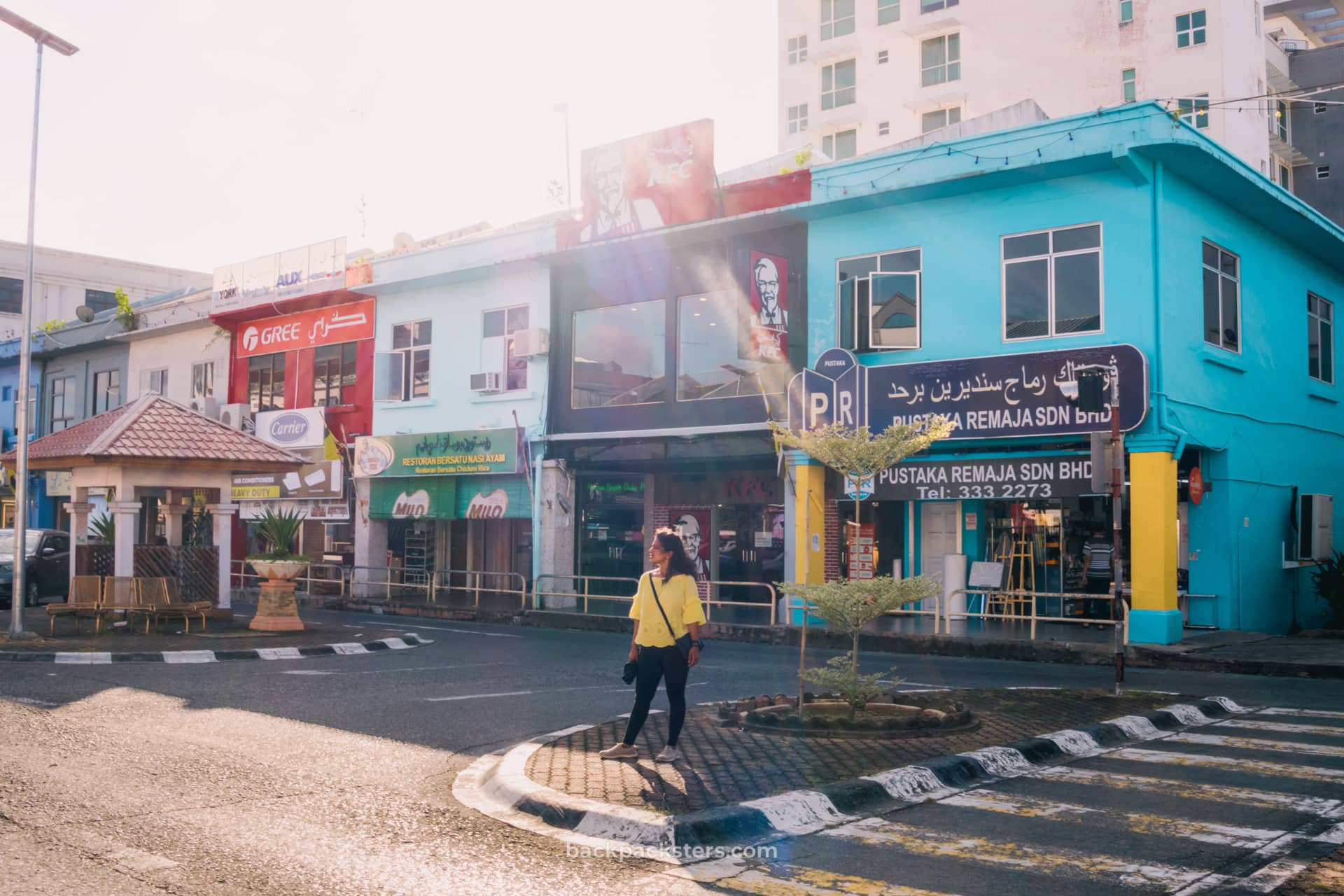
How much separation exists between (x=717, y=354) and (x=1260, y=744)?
49.1ft

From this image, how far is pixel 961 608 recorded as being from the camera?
2053 cm

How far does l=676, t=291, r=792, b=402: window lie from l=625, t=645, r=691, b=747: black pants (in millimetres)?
13760

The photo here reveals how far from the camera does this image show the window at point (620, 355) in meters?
24.2

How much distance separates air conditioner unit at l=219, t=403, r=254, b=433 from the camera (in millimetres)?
31984

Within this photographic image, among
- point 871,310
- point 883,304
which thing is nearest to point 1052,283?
point 883,304

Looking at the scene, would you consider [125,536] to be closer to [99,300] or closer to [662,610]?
[662,610]

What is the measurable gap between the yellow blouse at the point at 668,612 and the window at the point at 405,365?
21.3m

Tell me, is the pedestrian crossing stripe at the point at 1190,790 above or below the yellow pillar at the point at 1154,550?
below

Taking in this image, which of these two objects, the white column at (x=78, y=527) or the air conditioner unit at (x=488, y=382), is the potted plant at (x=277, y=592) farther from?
the air conditioner unit at (x=488, y=382)

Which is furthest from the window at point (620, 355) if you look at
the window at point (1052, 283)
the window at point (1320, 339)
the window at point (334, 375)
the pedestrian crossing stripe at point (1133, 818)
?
the pedestrian crossing stripe at point (1133, 818)

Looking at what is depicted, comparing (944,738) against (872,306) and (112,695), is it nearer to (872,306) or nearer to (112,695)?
(112,695)

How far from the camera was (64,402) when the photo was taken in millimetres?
39156

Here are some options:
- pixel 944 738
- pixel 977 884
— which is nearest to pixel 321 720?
pixel 944 738

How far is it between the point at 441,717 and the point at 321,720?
103cm
